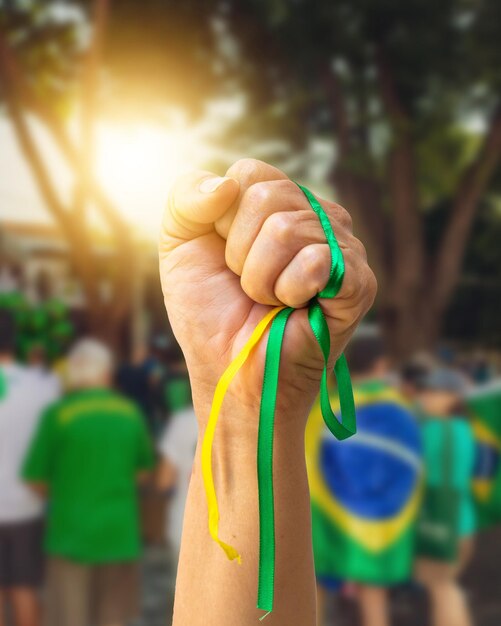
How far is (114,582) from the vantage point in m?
3.47

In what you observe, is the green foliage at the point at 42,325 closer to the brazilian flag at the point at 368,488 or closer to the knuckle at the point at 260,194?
the brazilian flag at the point at 368,488

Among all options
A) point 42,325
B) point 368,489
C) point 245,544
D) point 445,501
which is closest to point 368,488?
point 368,489

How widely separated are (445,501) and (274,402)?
2.96m

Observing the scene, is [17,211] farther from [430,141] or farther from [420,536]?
[420,536]

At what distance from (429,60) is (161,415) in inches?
163

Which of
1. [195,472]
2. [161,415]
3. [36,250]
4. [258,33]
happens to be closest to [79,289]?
[36,250]

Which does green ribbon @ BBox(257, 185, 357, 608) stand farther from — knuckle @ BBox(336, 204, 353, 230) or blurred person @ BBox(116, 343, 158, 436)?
blurred person @ BBox(116, 343, 158, 436)

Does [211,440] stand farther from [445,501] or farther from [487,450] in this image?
[487,450]

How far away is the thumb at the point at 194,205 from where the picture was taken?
2.99ft

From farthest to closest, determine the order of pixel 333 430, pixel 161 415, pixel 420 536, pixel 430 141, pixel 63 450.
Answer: pixel 430 141 < pixel 161 415 < pixel 420 536 < pixel 63 450 < pixel 333 430

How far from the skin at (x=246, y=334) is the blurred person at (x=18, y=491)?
2.55 metres

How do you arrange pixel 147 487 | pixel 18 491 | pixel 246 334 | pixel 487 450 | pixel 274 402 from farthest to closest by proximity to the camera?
pixel 487 450 < pixel 147 487 < pixel 18 491 < pixel 246 334 < pixel 274 402

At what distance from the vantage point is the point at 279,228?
0.89m

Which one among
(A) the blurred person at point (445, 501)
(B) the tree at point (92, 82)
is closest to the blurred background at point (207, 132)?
(B) the tree at point (92, 82)
